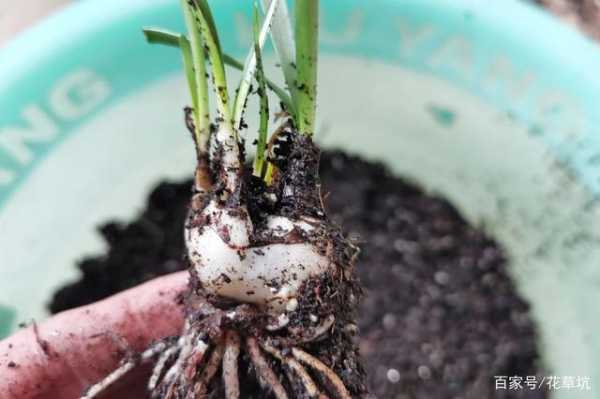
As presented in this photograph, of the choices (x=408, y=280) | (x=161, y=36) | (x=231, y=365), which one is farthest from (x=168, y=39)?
(x=408, y=280)

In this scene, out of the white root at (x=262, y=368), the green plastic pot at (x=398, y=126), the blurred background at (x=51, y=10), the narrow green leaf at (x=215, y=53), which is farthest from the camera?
the blurred background at (x=51, y=10)

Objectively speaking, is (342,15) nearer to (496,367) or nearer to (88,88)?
(88,88)

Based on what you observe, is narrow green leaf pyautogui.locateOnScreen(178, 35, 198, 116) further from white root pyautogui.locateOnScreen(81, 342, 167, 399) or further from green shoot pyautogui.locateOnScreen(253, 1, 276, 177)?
white root pyautogui.locateOnScreen(81, 342, 167, 399)

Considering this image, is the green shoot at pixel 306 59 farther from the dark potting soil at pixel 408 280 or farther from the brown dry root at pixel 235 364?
the dark potting soil at pixel 408 280

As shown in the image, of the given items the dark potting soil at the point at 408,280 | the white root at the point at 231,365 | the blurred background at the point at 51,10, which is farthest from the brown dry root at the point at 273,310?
the blurred background at the point at 51,10

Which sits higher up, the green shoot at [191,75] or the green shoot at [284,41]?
the green shoot at [284,41]

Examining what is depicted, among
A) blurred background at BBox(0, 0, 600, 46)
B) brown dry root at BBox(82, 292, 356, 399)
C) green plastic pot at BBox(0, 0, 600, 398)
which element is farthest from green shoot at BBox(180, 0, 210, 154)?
blurred background at BBox(0, 0, 600, 46)
